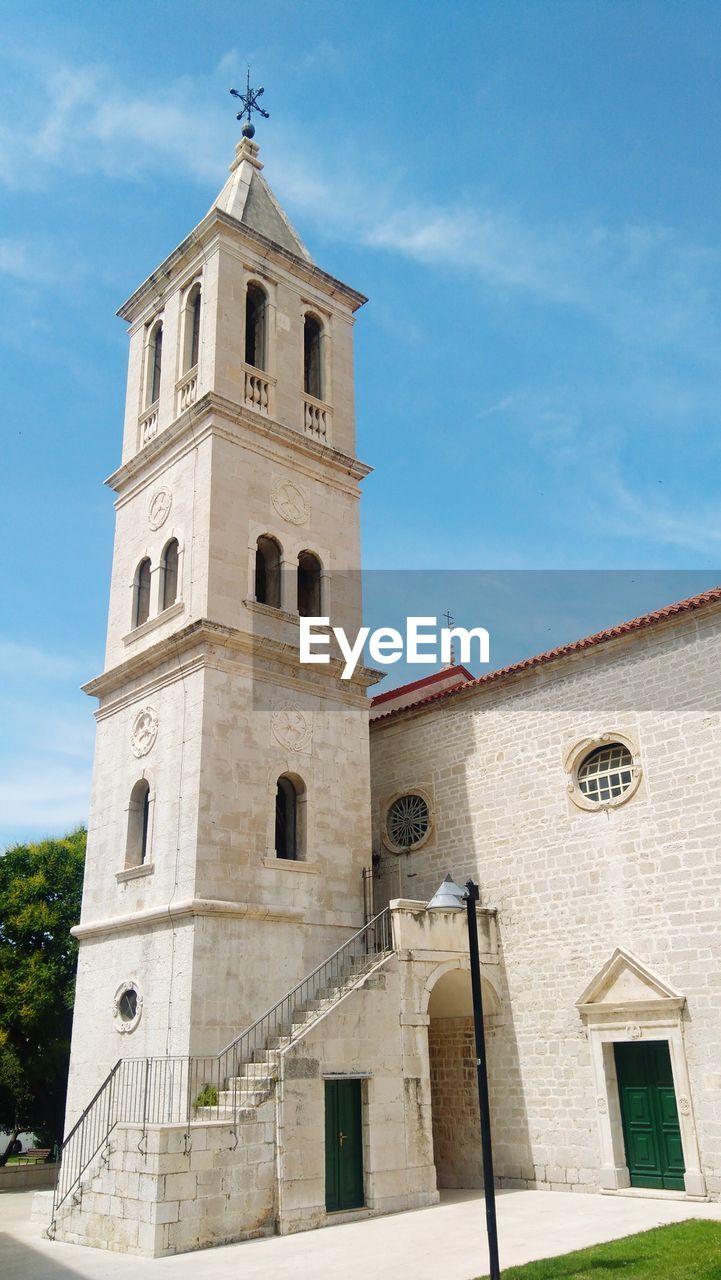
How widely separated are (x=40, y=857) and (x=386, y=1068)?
14.0 metres

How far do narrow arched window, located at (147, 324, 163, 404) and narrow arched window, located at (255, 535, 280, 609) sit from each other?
4.96 m

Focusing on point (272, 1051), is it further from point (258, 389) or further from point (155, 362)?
point (155, 362)

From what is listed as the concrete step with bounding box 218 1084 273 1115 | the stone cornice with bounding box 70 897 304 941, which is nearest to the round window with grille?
the stone cornice with bounding box 70 897 304 941

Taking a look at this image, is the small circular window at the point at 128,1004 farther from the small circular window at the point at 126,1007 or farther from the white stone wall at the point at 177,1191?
the white stone wall at the point at 177,1191

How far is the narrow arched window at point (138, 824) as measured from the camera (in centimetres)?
1898

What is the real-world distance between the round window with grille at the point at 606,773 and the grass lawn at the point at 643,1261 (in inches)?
274

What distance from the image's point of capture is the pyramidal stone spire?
954 inches

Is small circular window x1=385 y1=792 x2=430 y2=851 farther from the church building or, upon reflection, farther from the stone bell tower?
the stone bell tower

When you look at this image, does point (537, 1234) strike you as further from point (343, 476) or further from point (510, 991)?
point (343, 476)

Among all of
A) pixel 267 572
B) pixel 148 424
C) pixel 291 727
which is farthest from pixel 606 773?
pixel 148 424

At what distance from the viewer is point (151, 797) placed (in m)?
18.7

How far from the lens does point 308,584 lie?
22.1 meters

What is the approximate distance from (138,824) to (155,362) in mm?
11100

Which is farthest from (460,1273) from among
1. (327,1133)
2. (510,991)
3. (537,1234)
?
(510,991)
